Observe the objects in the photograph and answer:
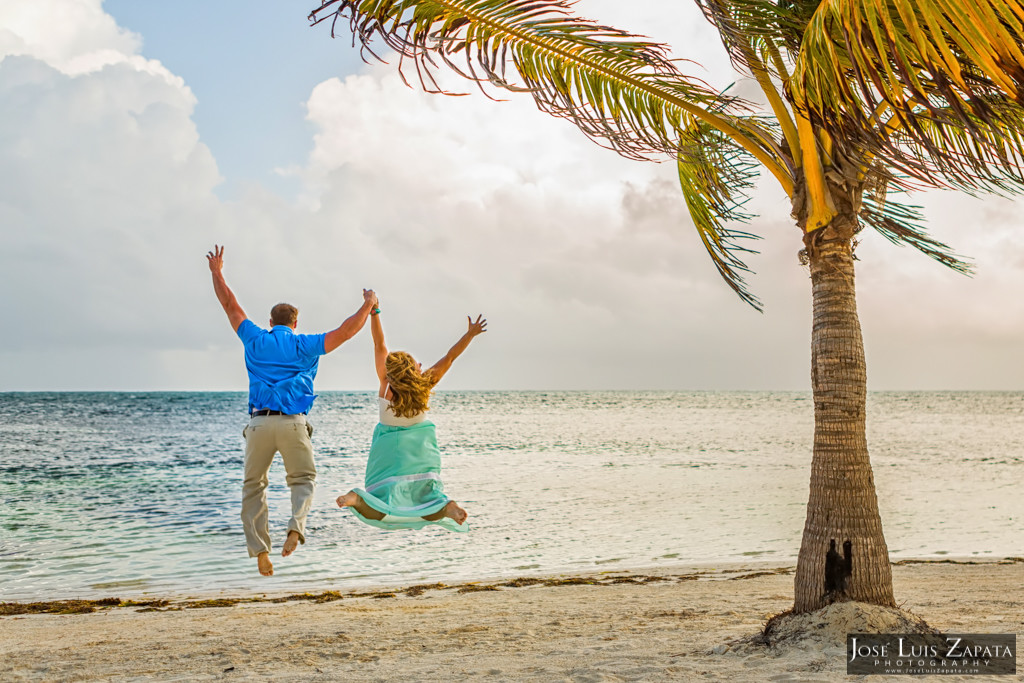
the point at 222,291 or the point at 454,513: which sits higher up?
the point at 222,291

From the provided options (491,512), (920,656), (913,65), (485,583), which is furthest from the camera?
(491,512)

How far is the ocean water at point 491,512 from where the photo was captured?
12508 millimetres

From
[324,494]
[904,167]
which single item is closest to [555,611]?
[904,167]

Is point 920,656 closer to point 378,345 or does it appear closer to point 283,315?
point 378,345

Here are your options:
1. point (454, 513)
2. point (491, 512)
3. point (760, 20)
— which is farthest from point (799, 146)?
point (491, 512)

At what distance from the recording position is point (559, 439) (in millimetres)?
42250

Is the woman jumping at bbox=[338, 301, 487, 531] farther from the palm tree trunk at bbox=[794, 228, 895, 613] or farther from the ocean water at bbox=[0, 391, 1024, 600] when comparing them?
the ocean water at bbox=[0, 391, 1024, 600]

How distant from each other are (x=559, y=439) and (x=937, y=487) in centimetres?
2274

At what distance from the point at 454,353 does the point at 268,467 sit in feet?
5.17

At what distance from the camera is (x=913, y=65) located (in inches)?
161

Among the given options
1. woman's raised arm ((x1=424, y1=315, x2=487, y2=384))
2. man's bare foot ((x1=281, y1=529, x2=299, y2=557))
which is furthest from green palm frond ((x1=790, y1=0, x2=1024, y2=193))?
man's bare foot ((x1=281, y1=529, x2=299, y2=557))

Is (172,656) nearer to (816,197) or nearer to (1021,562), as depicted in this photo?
(816,197)

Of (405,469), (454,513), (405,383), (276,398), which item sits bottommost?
(454,513)

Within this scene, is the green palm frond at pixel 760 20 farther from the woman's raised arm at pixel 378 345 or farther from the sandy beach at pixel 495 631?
the sandy beach at pixel 495 631
